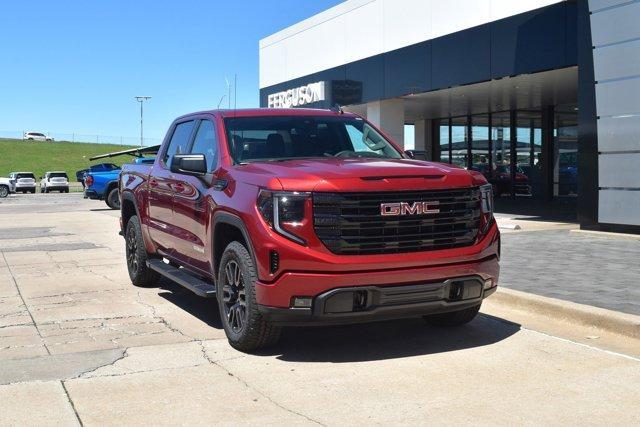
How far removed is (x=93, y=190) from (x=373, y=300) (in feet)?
80.0

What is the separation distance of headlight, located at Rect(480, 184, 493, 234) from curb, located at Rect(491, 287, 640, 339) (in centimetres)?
144

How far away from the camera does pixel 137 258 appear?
857 cm

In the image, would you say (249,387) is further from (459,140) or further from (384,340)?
(459,140)

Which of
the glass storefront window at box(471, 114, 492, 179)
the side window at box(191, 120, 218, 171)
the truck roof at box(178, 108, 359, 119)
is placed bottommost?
the side window at box(191, 120, 218, 171)

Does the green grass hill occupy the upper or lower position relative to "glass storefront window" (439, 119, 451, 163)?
upper

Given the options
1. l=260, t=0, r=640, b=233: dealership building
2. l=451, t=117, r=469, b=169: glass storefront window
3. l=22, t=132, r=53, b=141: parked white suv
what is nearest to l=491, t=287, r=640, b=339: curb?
l=260, t=0, r=640, b=233: dealership building

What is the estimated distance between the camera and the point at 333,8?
2322 cm

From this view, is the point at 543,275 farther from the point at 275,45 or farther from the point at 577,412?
the point at 275,45

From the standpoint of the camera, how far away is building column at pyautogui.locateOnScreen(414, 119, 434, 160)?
3172 cm

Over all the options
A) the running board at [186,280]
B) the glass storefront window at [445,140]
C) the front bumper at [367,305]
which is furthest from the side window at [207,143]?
the glass storefront window at [445,140]

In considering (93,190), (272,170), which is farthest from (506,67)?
(93,190)

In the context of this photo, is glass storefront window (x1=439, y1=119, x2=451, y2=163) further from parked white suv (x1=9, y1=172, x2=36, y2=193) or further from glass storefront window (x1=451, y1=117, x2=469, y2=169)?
parked white suv (x1=9, y1=172, x2=36, y2=193)

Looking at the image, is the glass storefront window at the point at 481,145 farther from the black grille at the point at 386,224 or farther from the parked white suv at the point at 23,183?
the parked white suv at the point at 23,183

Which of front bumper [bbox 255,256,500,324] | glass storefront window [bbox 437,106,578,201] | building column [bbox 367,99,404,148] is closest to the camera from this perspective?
front bumper [bbox 255,256,500,324]
